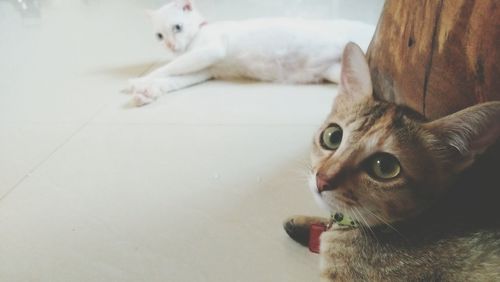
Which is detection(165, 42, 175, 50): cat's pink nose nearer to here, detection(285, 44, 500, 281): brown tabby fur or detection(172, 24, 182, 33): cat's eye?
detection(172, 24, 182, 33): cat's eye

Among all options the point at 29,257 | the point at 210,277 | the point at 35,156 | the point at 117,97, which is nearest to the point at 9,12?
the point at 117,97

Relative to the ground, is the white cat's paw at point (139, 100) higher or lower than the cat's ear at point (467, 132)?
lower

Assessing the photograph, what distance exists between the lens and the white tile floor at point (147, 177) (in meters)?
0.91

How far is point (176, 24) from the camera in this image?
2092 mm

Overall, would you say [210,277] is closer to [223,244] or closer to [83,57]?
[223,244]

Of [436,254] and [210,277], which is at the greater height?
[436,254]

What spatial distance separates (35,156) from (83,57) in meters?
1.25

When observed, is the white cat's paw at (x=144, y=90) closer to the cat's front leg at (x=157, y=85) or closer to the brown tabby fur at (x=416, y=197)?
the cat's front leg at (x=157, y=85)

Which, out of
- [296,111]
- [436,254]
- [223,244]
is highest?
[436,254]

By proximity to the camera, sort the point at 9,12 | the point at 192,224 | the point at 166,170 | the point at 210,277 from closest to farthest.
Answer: the point at 210,277
the point at 192,224
the point at 166,170
the point at 9,12

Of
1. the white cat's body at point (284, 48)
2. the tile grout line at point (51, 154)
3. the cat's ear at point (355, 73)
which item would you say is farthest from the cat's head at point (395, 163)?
the white cat's body at point (284, 48)

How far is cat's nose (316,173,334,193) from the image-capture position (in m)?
0.71

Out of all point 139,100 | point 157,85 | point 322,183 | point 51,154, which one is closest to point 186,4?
point 157,85

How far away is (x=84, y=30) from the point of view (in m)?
3.13
